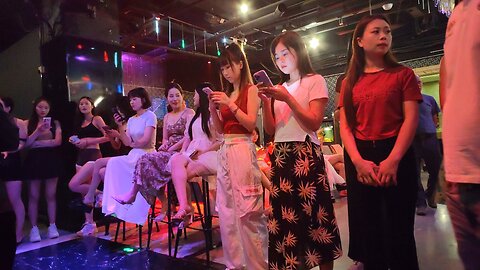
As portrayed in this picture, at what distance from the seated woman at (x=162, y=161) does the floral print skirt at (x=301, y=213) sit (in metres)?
1.55

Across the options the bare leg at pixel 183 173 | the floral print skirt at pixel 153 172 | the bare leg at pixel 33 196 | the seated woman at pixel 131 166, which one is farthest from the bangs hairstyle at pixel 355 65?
the bare leg at pixel 33 196

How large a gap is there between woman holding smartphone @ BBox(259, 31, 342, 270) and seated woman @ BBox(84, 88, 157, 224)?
196 cm

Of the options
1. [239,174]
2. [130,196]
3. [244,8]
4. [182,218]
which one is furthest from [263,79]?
[244,8]

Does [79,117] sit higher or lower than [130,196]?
higher

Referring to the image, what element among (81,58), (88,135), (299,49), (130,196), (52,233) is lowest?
(52,233)

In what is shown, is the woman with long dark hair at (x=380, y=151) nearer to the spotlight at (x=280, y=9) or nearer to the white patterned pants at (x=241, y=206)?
the white patterned pants at (x=241, y=206)

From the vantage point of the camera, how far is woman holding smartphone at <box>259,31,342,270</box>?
6.07 ft

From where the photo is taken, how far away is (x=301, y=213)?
1866 millimetres

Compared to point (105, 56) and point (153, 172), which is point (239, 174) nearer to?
point (153, 172)

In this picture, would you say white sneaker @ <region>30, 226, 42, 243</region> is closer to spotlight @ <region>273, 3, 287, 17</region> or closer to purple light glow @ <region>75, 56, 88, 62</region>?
purple light glow @ <region>75, 56, 88, 62</region>

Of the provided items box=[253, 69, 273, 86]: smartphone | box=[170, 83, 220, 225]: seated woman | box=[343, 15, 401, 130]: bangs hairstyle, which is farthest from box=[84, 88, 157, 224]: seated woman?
box=[343, 15, 401, 130]: bangs hairstyle

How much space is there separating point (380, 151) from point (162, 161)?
7.11ft

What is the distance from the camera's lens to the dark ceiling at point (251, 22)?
5844mm

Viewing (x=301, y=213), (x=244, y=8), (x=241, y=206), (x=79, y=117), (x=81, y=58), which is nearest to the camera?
(x=301, y=213)
